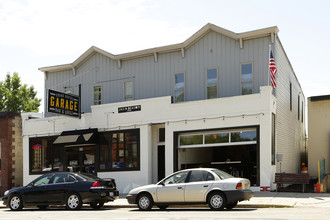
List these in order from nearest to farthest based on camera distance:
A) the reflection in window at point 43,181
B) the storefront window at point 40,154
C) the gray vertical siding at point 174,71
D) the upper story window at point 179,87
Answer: the reflection in window at point 43,181 → the gray vertical siding at point 174,71 → the upper story window at point 179,87 → the storefront window at point 40,154

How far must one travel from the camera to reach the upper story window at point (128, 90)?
2697 centimetres

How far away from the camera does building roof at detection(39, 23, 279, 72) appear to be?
22.7 m

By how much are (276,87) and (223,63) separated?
297 centimetres

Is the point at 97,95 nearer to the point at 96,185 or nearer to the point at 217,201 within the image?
the point at 96,185

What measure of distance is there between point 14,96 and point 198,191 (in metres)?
39.2

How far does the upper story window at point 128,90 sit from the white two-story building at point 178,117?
0.06 metres

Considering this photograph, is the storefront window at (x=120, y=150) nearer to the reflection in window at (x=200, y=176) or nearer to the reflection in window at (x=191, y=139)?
the reflection in window at (x=191, y=139)

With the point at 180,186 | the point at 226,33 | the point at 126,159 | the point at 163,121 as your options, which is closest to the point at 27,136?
the point at 126,159

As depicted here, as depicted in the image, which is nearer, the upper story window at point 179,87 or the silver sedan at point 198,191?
the silver sedan at point 198,191

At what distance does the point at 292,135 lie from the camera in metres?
27.6

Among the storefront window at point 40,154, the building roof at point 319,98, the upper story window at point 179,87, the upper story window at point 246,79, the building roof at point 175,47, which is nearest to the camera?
the building roof at point 175,47

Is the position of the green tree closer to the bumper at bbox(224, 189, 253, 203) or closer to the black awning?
the black awning

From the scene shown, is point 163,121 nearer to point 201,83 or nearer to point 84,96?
point 201,83

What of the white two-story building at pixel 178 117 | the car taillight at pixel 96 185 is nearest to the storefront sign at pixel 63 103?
the white two-story building at pixel 178 117
